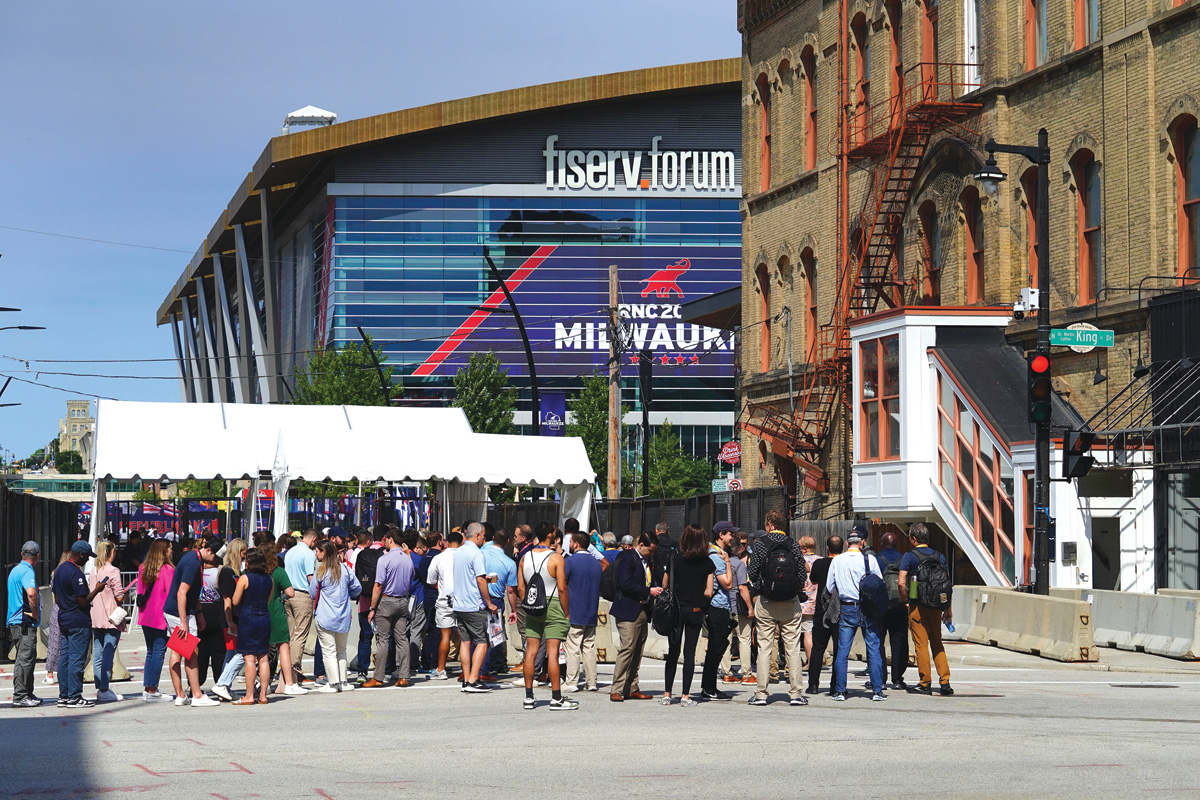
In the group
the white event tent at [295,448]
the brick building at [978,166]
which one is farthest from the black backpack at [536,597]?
the brick building at [978,166]

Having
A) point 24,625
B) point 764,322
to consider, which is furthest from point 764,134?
point 24,625

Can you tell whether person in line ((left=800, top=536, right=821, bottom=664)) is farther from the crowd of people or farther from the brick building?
the brick building

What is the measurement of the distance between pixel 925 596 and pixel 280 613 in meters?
6.58

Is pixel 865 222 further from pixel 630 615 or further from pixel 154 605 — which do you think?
pixel 154 605

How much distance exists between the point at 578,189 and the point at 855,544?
234 ft

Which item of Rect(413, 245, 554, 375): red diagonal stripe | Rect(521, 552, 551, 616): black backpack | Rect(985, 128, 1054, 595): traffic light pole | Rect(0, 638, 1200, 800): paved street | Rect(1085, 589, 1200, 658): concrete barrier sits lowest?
Rect(0, 638, 1200, 800): paved street

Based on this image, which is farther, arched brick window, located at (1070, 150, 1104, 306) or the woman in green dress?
arched brick window, located at (1070, 150, 1104, 306)

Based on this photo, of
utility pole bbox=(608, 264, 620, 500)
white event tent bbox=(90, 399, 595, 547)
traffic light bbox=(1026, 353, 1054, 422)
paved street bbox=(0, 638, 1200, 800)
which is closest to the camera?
paved street bbox=(0, 638, 1200, 800)

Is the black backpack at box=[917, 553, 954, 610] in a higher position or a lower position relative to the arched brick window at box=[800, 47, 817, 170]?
lower

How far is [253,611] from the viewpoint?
15.0 meters

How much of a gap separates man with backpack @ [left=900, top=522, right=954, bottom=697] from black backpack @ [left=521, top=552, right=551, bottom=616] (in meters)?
3.69

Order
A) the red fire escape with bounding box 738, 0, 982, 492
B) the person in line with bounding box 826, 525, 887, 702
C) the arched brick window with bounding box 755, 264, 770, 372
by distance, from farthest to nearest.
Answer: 1. the arched brick window with bounding box 755, 264, 770, 372
2. the red fire escape with bounding box 738, 0, 982, 492
3. the person in line with bounding box 826, 525, 887, 702

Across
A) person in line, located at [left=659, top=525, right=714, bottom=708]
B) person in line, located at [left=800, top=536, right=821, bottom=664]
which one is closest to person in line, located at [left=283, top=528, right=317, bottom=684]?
person in line, located at [left=659, top=525, right=714, bottom=708]

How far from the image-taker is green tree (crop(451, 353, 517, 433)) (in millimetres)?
61625
